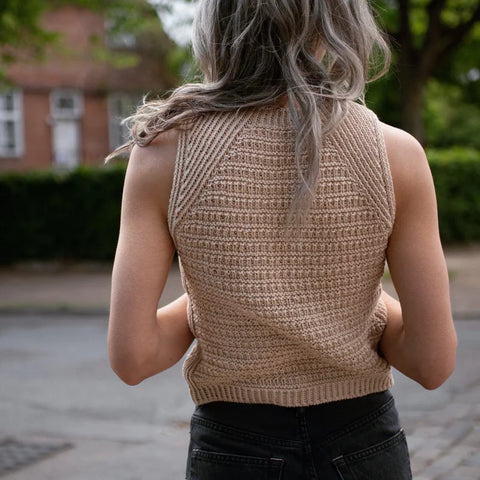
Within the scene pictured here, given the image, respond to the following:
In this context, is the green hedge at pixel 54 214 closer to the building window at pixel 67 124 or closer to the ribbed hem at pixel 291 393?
the building window at pixel 67 124

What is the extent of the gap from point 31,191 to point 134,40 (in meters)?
11.9

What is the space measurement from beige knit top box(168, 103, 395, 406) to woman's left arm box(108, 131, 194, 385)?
0.10ft

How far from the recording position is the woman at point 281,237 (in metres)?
1.35

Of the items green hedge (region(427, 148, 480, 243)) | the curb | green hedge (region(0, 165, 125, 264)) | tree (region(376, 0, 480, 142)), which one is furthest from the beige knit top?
green hedge (region(427, 148, 480, 243))

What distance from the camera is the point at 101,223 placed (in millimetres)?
16938

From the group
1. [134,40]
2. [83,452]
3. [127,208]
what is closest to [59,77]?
[134,40]

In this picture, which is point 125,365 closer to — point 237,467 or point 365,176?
point 237,467

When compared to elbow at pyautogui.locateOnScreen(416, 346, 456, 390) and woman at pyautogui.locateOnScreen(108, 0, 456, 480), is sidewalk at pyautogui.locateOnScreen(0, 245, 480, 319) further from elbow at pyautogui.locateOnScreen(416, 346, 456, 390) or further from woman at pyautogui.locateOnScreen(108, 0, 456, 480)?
woman at pyautogui.locateOnScreen(108, 0, 456, 480)

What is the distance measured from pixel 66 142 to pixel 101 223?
13014mm

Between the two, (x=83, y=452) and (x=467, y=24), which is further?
(x=467, y=24)

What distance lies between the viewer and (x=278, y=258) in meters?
1.38

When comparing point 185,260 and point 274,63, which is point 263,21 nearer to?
point 274,63

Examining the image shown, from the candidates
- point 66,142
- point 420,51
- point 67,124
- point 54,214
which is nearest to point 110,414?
point 54,214

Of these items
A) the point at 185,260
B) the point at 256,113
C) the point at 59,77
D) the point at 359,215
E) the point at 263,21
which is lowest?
the point at 59,77
